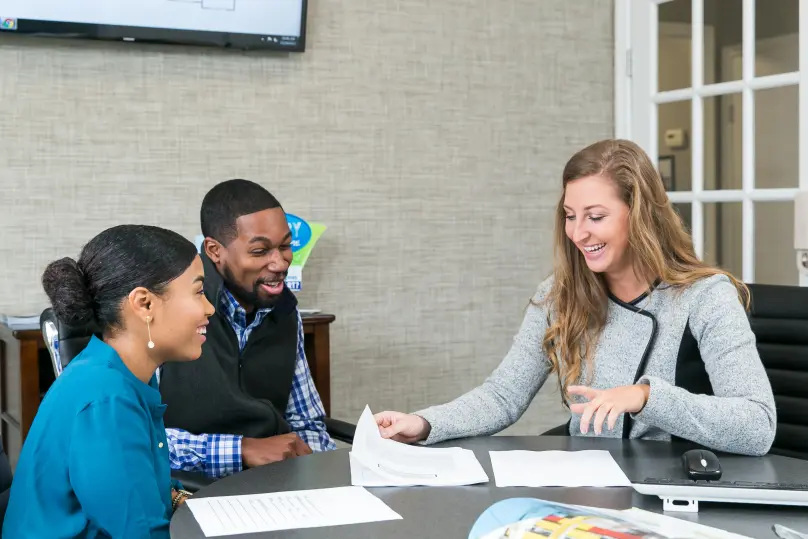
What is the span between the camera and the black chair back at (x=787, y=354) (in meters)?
2.20

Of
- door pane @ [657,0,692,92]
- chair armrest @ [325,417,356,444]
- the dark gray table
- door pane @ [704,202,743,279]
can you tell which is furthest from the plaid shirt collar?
door pane @ [657,0,692,92]

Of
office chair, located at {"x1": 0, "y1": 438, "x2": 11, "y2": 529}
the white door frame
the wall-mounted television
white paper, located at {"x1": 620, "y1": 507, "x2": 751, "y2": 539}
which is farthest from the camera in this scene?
the white door frame

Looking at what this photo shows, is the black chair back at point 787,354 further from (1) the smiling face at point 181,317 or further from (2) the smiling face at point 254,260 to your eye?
(1) the smiling face at point 181,317

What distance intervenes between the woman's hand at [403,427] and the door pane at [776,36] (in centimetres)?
189

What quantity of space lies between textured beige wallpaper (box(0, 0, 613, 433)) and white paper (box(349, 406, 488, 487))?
4.99 ft

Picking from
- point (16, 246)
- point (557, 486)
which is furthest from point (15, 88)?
point (557, 486)

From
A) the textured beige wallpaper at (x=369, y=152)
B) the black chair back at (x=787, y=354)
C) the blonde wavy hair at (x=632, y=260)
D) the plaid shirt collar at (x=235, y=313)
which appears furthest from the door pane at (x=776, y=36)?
the plaid shirt collar at (x=235, y=313)

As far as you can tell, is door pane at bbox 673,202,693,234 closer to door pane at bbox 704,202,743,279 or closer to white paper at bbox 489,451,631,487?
door pane at bbox 704,202,743,279

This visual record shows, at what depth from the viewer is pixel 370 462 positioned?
5.15 ft

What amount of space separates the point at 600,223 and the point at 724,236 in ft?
4.72

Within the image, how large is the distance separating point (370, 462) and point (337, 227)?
67.2 inches

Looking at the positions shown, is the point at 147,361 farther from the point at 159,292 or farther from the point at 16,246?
the point at 16,246

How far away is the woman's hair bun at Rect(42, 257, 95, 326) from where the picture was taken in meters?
1.61

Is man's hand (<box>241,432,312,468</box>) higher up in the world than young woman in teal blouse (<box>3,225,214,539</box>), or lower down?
lower down
